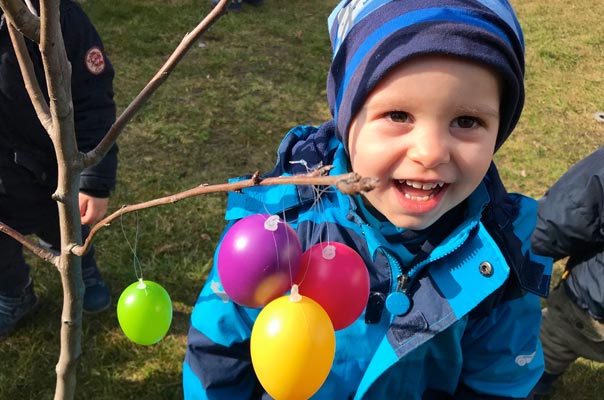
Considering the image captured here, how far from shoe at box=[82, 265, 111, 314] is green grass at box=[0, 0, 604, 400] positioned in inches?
1.9

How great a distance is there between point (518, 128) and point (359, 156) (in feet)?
10.0

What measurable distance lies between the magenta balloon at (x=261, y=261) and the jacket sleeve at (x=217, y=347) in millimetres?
304

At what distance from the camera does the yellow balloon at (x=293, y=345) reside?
0.75 m

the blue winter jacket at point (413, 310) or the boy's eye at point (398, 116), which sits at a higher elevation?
the boy's eye at point (398, 116)

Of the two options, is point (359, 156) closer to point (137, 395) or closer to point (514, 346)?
point (514, 346)

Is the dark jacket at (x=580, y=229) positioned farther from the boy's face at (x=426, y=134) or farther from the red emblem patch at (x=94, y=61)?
the red emblem patch at (x=94, y=61)

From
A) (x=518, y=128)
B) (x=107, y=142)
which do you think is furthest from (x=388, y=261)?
(x=518, y=128)

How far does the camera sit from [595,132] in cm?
379

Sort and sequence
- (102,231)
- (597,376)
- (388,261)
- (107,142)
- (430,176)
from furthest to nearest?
1. (102,231)
2. (597,376)
3. (388,261)
4. (430,176)
5. (107,142)

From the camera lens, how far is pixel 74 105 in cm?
180

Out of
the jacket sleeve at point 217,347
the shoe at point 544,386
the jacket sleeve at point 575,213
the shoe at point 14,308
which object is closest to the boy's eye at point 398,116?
the jacket sleeve at point 217,347

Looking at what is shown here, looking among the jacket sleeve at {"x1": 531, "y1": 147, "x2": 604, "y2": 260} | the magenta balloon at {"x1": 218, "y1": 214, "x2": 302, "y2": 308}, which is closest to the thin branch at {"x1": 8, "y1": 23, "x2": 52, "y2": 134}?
the magenta balloon at {"x1": 218, "y1": 214, "x2": 302, "y2": 308}

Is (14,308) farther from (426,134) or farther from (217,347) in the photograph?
(426,134)

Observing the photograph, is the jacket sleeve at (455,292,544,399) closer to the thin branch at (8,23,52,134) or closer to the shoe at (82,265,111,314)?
the thin branch at (8,23,52,134)
